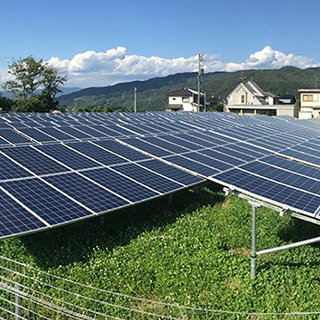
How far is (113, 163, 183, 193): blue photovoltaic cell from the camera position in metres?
12.7

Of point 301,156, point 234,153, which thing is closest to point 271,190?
point 234,153

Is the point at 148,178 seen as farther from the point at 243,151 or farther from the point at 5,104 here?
the point at 5,104

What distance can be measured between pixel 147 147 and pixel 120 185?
19.3ft

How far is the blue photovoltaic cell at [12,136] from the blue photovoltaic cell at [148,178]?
5.93 metres

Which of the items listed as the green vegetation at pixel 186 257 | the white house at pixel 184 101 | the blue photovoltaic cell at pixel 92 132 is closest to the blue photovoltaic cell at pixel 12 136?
the blue photovoltaic cell at pixel 92 132

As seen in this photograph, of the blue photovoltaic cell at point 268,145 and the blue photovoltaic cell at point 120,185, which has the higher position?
the blue photovoltaic cell at point 268,145

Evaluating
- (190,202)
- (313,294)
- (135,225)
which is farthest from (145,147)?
(313,294)

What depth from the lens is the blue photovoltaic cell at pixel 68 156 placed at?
13.5m

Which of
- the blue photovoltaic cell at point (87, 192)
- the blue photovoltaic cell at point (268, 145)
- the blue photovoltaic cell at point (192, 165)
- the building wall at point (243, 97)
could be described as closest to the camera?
the blue photovoltaic cell at point (87, 192)

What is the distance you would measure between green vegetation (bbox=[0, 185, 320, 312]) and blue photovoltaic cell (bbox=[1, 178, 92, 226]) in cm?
200

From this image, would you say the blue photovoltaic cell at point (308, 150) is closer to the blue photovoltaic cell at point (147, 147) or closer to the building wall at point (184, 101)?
the blue photovoltaic cell at point (147, 147)

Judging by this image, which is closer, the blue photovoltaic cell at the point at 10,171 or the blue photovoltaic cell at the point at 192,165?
the blue photovoltaic cell at the point at 10,171

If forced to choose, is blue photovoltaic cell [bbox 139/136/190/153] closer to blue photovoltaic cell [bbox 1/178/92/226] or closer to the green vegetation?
the green vegetation

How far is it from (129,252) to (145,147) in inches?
293
